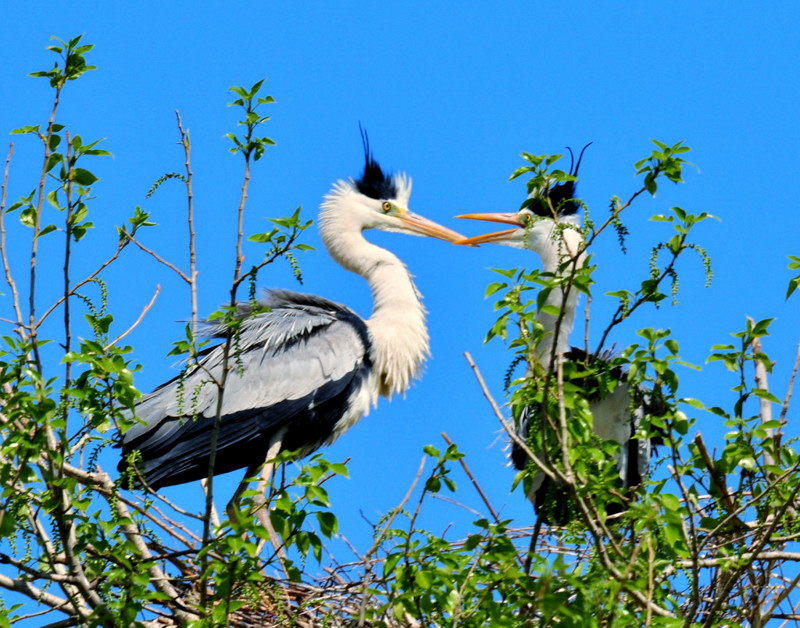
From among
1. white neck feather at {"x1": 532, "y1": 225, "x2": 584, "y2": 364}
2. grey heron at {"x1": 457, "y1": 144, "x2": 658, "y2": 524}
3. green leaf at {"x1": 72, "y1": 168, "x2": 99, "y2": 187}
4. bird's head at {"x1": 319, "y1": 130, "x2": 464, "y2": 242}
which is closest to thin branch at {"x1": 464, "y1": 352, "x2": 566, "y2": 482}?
green leaf at {"x1": 72, "y1": 168, "x2": 99, "y2": 187}

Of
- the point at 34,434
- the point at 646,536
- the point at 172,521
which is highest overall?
the point at 172,521

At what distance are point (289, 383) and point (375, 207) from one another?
1.83 metres

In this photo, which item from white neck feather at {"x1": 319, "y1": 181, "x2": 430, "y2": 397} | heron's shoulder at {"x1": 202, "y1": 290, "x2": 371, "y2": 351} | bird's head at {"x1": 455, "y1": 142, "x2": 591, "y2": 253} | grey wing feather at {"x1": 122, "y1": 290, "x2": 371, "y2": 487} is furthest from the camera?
bird's head at {"x1": 455, "y1": 142, "x2": 591, "y2": 253}

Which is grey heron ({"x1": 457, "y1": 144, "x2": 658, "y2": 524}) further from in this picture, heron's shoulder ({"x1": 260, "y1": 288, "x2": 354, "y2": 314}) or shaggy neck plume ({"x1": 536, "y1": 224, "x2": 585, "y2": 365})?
heron's shoulder ({"x1": 260, "y1": 288, "x2": 354, "y2": 314})

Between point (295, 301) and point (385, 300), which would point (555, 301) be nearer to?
point (385, 300)

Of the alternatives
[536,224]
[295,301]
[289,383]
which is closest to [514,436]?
[289,383]

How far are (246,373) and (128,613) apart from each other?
291 cm

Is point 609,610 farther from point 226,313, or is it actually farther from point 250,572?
point 226,313

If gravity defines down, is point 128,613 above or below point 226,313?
below

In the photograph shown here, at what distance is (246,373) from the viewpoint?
19.4 ft

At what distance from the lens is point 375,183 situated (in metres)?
7.50

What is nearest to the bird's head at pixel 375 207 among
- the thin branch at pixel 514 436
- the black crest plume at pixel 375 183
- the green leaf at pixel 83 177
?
the black crest plume at pixel 375 183

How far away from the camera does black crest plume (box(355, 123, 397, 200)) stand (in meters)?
7.46

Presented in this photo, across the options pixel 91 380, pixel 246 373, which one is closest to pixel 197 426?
pixel 246 373
